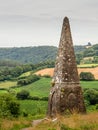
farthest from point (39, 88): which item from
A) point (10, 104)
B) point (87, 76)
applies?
point (10, 104)

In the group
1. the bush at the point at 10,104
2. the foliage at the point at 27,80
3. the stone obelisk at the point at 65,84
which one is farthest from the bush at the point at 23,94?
the stone obelisk at the point at 65,84

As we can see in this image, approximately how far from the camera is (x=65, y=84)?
2367 cm

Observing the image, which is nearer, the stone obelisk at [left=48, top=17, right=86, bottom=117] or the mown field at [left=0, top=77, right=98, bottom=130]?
the mown field at [left=0, top=77, right=98, bottom=130]

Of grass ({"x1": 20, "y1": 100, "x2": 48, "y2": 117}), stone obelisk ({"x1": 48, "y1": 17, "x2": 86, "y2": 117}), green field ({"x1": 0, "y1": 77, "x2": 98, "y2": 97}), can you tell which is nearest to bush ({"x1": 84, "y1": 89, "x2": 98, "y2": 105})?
grass ({"x1": 20, "y1": 100, "x2": 48, "y2": 117})

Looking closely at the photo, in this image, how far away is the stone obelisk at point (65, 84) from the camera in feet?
76.8

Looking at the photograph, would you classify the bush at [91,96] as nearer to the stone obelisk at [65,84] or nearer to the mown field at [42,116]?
the mown field at [42,116]

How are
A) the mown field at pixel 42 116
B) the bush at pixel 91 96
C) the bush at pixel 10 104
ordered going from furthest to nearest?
the bush at pixel 91 96
the bush at pixel 10 104
the mown field at pixel 42 116

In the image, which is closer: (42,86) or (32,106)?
(32,106)

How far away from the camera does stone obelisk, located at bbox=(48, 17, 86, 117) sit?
2341 cm

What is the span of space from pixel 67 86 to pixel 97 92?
2174 inches

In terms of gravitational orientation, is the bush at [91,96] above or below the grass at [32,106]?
above

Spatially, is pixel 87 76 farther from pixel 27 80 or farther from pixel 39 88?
pixel 27 80

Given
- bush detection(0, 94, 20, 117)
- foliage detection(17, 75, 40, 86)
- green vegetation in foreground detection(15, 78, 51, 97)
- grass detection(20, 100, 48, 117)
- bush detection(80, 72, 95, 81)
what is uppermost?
bush detection(80, 72, 95, 81)

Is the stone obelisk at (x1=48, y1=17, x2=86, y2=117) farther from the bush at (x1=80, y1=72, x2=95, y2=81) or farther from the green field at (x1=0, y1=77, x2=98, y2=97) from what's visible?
the bush at (x1=80, y1=72, x2=95, y2=81)
